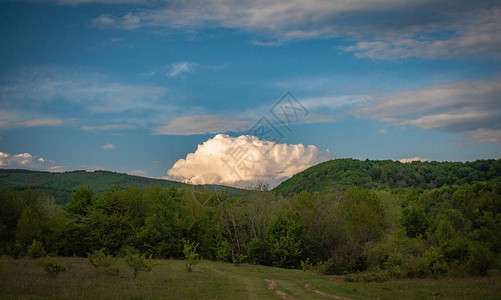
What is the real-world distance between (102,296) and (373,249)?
29.9 metres

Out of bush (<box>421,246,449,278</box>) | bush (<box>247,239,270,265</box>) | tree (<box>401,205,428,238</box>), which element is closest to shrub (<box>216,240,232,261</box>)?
bush (<box>247,239,270,265</box>)

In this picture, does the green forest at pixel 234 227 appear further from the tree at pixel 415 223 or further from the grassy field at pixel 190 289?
the grassy field at pixel 190 289

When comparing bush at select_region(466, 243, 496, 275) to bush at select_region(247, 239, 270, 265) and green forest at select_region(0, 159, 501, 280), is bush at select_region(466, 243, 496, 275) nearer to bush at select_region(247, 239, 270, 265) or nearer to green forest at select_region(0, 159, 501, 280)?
green forest at select_region(0, 159, 501, 280)

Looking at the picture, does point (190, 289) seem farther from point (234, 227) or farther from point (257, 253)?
point (234, 227)

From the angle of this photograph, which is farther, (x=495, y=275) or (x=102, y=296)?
(x=495, y=275)

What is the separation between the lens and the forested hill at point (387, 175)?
104 meters

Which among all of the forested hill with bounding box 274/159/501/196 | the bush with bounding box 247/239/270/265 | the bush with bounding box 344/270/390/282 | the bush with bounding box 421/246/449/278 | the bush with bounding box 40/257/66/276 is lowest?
the bush with bounding box 247/239/270/265

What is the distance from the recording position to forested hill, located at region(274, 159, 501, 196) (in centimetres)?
10406

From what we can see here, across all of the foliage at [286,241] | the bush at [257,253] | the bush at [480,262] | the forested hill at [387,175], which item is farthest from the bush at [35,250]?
the forested hill at [387,175]

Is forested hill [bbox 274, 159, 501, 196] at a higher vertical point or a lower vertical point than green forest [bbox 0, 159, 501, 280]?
higher

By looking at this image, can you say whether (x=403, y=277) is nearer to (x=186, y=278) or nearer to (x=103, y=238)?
(x=186, y=278)

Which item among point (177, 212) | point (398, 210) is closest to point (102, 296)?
point (177, 212)

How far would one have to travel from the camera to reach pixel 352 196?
51.4m

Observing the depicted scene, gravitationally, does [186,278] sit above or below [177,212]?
below
